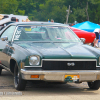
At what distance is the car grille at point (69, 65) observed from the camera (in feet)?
20.6

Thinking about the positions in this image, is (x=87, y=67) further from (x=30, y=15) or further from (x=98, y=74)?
(x=30, y=15)

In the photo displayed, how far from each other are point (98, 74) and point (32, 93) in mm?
1361

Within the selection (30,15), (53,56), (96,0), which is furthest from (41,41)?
(30,15)

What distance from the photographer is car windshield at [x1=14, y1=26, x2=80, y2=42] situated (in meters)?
7.71

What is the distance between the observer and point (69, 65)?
6363mm

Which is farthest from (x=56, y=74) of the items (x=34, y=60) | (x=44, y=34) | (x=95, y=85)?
(x=44, y=34)

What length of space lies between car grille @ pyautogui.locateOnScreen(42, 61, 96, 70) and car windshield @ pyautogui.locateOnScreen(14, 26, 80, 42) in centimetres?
147

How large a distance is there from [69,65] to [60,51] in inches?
14.9

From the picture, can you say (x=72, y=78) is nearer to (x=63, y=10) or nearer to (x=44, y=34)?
(x=44, y=34)

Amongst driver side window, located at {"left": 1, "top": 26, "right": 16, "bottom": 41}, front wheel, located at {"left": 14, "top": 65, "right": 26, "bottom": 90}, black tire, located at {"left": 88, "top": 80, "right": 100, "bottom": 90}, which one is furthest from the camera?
driver side window, located at {"left": 1, "top": 26, "right": 16, "bottom": 41}

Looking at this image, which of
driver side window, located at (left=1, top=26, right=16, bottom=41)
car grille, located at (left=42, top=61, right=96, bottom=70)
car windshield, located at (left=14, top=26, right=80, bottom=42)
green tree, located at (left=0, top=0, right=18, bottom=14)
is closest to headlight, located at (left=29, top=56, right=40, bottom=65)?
car grille, located at (left=42, top=61, right=96, bottom=70)

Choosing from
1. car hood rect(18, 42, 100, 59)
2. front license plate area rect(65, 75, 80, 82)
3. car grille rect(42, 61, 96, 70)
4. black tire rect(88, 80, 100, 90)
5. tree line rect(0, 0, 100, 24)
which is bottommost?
tree line rect(0, 0, 100, 24)

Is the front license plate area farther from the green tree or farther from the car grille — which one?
the green tree

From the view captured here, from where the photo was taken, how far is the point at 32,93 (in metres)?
6.55
